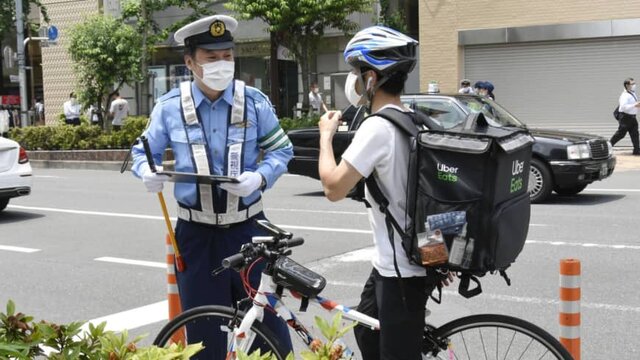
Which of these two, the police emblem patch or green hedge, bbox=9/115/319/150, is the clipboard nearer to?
the police emblem patch

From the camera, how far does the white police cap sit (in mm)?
3711

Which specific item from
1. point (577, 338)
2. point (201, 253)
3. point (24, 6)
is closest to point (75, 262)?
point (201, 253)

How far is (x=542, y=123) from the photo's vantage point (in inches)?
869

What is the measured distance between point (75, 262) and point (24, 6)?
2531 centimetres

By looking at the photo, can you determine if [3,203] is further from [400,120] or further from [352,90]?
[400,120]

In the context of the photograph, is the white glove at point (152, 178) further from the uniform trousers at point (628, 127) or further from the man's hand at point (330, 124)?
the uniform trousers at point (628, 127)

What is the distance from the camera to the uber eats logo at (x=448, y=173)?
109 inches

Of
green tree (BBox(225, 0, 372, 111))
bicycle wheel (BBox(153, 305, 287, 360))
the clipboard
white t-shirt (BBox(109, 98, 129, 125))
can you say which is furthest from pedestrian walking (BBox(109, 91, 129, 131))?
bicycle wheel (BBox(153, 305, 287, 360))

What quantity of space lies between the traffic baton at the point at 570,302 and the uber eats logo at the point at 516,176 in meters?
1.14

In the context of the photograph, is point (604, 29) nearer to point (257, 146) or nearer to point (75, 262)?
point (75, 262)

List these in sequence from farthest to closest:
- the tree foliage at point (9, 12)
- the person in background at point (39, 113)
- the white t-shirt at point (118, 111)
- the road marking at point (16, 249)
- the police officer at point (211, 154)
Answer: the person in background at point (39, 113)
the tree foliage at point (9, 12)
the white t-shirt at point (118, 111)
the road marking at point (16, 249)
the police officer at point (211, 154)

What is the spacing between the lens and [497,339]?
321 centimetres

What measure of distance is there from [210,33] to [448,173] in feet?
5.03

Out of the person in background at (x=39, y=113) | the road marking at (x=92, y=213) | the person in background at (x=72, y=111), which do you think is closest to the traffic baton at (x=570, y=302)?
the road marking at (x=92, y=213)
